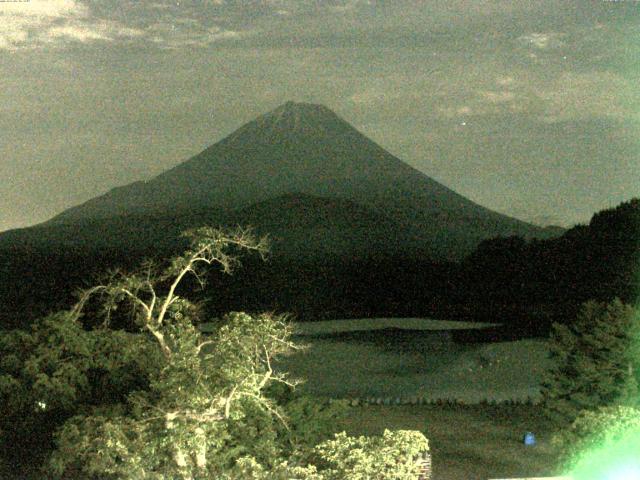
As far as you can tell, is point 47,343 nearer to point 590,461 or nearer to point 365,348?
point 590,461

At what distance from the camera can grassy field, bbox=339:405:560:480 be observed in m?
10.2

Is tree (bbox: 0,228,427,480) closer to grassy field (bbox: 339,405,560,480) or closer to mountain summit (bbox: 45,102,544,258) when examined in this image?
grassy field (bbox: 339,405,560,480)

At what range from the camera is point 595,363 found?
473 inches

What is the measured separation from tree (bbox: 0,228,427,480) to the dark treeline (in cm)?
2046

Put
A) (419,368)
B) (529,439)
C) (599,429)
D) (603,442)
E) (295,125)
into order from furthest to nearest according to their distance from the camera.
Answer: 1. (295,125)
2. (419,368)
3. (529,439)
4. (599,429)
5. (603,442)

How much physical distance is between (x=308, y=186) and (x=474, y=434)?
57934 mm

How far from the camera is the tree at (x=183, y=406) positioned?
7098 mm

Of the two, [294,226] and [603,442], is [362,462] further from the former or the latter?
[294,226]

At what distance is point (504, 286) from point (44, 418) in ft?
90.2

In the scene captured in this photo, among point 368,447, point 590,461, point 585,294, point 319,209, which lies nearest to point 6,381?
point 368,447

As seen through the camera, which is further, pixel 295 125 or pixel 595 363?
pixel 295 125

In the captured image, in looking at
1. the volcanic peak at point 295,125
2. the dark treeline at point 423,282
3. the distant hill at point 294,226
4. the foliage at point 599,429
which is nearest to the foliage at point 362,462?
the foliage at point 599,429

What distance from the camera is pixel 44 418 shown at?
9430 mm

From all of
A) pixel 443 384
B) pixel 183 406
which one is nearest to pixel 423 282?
pixel 443 384
